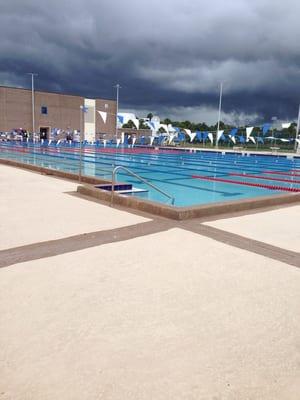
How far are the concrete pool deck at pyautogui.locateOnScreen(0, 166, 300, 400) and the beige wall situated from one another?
137 feet

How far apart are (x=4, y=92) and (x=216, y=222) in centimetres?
4226

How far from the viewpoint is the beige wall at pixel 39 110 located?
41.7 metres

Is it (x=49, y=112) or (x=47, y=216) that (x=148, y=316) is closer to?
(x=47, y=216)

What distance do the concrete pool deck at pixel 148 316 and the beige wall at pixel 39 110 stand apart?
41.8m

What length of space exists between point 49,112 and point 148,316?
151 feet

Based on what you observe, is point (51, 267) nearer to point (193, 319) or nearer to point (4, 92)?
point (193, 319)

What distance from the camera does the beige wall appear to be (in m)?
41.7

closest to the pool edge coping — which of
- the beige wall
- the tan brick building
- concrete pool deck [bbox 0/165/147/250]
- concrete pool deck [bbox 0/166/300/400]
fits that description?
concrete pool deck [bbox 0/165/147/250]

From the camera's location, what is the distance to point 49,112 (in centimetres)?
4503

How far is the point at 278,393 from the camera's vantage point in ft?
5.62

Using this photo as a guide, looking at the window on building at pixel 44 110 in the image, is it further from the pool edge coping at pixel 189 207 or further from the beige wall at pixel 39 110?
the pool edge coping at pixel 189 207

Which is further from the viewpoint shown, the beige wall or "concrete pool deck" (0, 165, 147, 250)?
the beige wall

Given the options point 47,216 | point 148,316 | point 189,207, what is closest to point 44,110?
point 47,216

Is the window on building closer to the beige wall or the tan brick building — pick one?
the tan brick building
